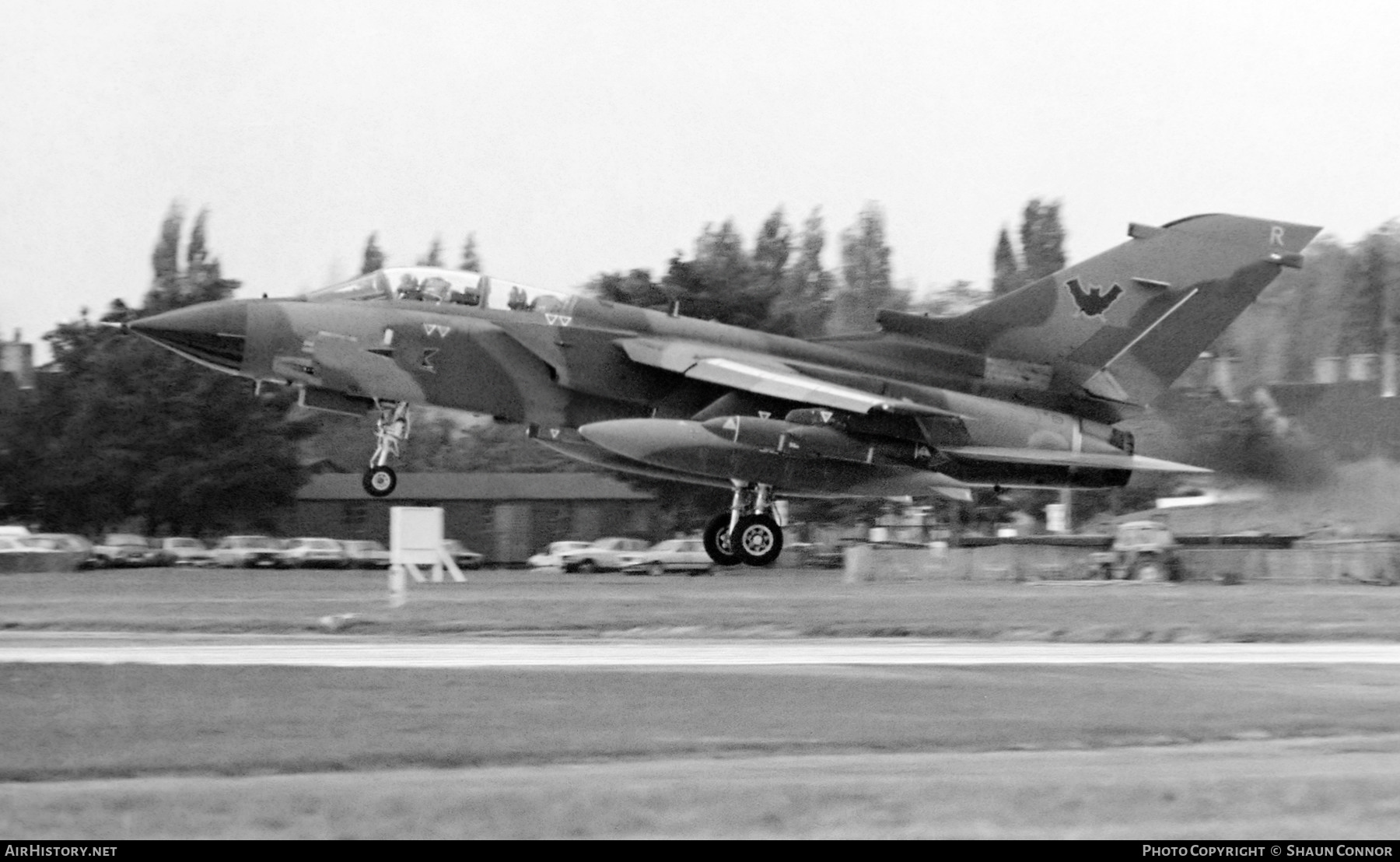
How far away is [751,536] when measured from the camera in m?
24.0

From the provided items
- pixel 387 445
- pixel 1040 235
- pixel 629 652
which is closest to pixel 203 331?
pixel 387 445

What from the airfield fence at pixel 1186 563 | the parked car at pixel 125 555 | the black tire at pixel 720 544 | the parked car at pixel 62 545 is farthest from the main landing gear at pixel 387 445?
the parked car at pixel 125 555

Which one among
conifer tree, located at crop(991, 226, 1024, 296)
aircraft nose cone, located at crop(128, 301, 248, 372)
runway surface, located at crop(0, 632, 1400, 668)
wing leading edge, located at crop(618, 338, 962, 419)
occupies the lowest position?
runway surface, located at crop(0, 632, 1400, 668)

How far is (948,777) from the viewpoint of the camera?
30.2ft


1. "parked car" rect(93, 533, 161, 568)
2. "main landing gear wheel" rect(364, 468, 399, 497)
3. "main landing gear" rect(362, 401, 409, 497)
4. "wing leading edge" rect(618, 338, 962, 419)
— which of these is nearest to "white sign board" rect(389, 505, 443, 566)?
"main landing gear" rect(362, 401, 409, 497)

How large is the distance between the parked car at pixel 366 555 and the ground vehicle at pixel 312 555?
0.20 m

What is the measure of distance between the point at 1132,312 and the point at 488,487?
40001mm

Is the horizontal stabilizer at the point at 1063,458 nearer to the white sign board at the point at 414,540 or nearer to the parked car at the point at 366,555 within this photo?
the white sign board at the point at 414,540

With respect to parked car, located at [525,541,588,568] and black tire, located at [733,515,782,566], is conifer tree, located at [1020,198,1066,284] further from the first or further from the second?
black tire, located at [733,515,782,566]

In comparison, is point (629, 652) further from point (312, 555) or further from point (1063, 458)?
point (312, 555)

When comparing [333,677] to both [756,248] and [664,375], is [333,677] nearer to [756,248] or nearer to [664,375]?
[664,375]

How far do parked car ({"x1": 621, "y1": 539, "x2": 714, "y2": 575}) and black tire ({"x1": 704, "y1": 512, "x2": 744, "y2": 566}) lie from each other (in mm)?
17449

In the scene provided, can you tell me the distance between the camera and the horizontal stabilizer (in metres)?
24.1

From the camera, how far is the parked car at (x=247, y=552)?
4588 cm
